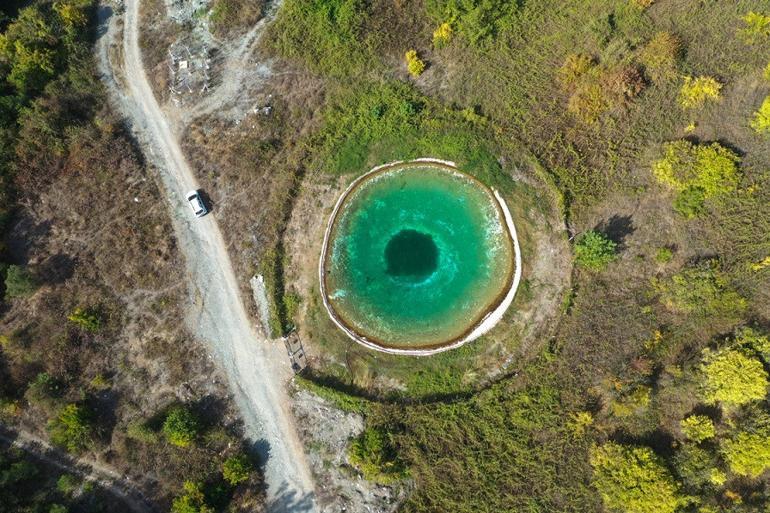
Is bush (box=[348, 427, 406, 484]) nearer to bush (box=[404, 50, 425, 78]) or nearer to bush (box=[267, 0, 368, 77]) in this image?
bush (box=[404, 50, 425, 78])

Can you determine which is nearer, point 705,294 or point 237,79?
Result: point 705,294

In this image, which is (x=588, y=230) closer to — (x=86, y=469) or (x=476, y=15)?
(x=476, y=15)

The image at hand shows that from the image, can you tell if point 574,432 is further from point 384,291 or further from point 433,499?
point 384,291

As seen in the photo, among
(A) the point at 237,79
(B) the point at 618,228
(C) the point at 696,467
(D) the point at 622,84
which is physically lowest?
(C) the point at 696,467

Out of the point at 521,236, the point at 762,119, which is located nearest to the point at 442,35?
the point at 521,236

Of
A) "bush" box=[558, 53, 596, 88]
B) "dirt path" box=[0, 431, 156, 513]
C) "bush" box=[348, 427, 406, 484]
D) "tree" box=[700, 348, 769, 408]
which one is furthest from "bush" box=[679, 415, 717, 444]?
"dirt path" box=[0, 431, 156, 513]

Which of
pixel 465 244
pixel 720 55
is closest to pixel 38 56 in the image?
pixel 465 244

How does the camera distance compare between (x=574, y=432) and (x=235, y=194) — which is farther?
(x=235, y=194)
